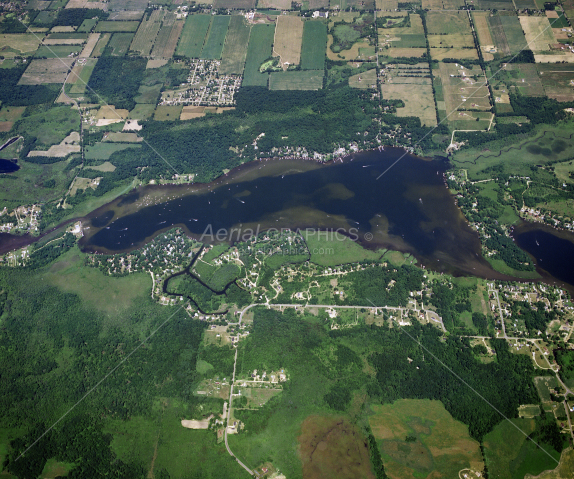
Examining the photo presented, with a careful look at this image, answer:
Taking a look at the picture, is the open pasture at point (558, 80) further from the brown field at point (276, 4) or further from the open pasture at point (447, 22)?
the brown field at point (276, 4)

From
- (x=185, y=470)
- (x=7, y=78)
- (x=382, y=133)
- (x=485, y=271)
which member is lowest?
(x=185, y=470)

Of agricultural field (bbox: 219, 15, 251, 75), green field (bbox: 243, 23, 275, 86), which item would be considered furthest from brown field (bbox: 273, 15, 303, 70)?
agricultural field (bbox: 219, 15, 251, 75)

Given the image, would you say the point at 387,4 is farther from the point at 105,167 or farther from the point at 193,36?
the point at 105,167

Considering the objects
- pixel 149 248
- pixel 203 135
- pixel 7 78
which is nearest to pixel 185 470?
pixel 149 248

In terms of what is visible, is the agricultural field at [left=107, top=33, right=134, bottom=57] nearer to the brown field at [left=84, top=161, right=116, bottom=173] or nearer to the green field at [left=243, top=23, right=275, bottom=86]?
the green field at [left=243, top=23, right=275, bottom=86]

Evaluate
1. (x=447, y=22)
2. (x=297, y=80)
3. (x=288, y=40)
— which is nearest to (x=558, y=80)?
(x=447, y=22)

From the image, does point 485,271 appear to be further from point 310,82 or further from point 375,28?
point 375,28
